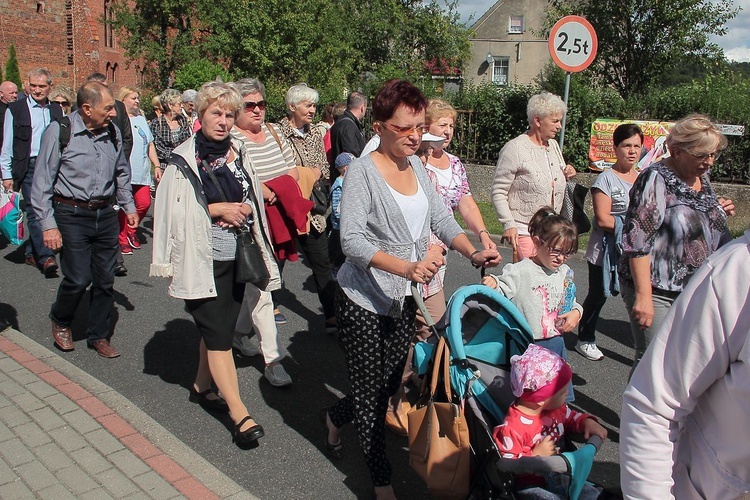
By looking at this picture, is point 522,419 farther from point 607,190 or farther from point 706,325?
point 607,190

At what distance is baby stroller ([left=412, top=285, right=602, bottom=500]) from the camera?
2814 millimetres

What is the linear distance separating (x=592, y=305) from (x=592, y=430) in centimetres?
291

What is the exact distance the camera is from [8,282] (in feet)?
25.4

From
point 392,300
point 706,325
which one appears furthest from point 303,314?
point 706,325

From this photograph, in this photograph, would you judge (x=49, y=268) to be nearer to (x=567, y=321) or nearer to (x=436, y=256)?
(x=567, y=321)

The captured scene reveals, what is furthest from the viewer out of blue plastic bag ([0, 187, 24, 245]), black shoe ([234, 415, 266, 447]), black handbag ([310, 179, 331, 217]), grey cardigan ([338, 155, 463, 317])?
blue plastic bag ([0, 187, 24, 245])

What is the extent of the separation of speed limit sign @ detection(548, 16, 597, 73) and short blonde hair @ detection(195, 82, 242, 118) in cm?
580

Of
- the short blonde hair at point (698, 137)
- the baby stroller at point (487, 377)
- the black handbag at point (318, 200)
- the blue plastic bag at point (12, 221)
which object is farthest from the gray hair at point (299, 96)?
the blue plastic bag at point (12, 221)

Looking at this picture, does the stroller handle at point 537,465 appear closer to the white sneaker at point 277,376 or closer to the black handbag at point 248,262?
the black handbag at point 248,262

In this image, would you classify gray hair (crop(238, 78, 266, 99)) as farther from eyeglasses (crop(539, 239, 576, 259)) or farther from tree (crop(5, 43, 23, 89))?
tree (crop(5, 43, 23, 89))

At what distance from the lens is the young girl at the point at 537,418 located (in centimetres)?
294

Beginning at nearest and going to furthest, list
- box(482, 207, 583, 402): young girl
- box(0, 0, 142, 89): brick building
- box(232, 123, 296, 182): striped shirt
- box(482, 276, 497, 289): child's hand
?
box(482, 276, 497, 289): child's hand < box(482, 207, 583, 402): young girl < box(232, 123, 296, 182): striped shirt < box(0, 0, 142, 89): brick building

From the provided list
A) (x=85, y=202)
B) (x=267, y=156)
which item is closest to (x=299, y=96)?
(x=267, y=156)

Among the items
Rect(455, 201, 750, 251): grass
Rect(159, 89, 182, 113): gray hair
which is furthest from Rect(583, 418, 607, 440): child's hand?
Rect(159, 89, 182, 113): gray hair
